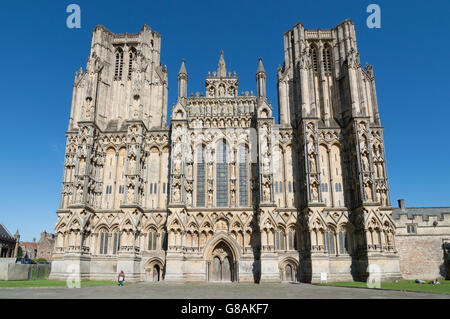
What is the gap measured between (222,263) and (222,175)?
403 inches

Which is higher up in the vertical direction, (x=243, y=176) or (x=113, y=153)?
(x=113, y=153)

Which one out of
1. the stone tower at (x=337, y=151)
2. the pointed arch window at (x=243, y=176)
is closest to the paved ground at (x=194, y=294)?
the stone tower at (x=337, y=151)

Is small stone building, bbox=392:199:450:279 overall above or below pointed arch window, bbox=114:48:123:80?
below

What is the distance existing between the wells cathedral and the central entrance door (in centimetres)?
11

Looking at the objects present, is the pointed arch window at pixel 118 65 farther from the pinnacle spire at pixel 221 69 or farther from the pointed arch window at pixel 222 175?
the pointed arch window at pixel 222 175

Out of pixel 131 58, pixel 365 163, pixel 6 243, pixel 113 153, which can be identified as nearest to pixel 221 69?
pixel 131 58

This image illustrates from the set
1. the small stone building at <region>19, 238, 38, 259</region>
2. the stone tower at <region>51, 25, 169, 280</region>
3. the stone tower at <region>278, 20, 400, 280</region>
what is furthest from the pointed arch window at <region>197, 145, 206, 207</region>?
the small stone building at <region>19, 238, 38, 259</region>

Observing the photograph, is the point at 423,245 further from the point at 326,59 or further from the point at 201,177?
the point at 201,177

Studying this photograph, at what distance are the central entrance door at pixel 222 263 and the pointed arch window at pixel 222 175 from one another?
197 inches

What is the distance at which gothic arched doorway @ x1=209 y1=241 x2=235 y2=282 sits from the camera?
36.6m

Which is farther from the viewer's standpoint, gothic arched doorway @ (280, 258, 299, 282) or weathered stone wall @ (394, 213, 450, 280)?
weathered stone wall @ (394, 213, 450, 280)

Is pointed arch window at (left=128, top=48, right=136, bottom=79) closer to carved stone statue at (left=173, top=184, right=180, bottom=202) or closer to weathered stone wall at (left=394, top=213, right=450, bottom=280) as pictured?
carved stone statue at (left=173, top=184, right=180, bottom=202)

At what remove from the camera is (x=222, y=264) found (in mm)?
37000
